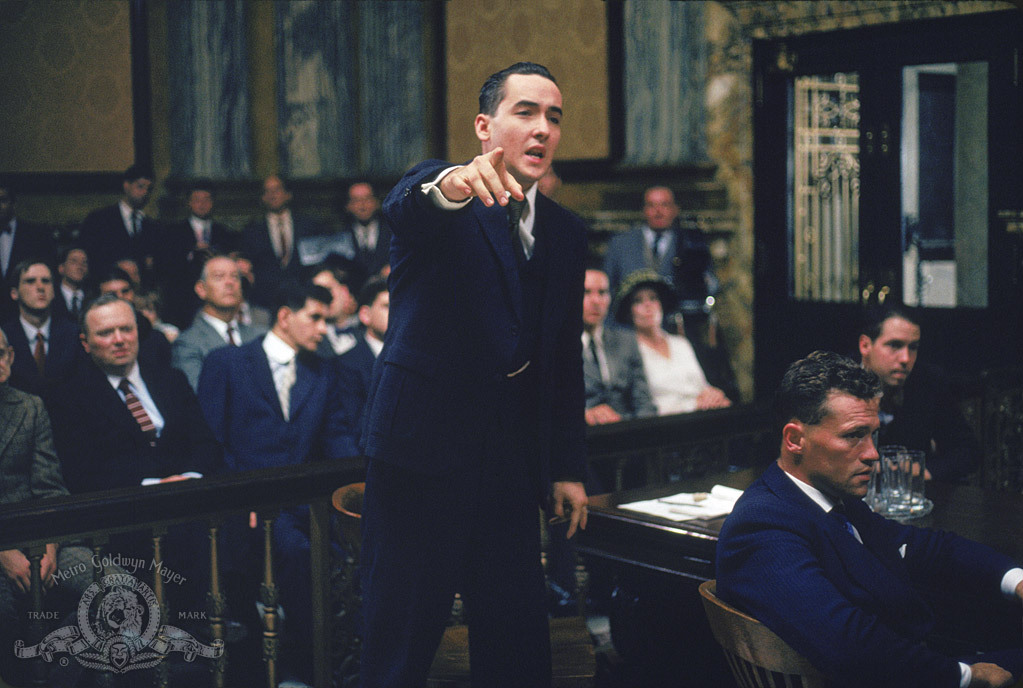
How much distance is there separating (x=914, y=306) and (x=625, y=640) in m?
3.93

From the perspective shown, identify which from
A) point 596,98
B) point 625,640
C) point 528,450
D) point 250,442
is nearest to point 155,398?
point 250,442

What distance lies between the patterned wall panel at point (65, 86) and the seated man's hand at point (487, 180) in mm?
6861

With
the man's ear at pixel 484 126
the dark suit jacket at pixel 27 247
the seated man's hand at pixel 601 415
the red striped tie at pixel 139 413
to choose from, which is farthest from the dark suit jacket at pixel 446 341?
the dark suit jacket at pixel 27 247

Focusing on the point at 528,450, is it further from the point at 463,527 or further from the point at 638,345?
the point at 638,345

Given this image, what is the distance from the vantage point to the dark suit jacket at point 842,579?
181 centimetres

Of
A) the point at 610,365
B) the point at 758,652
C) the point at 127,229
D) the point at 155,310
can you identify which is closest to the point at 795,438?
the point at 758,652

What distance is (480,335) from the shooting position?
75.7 inches

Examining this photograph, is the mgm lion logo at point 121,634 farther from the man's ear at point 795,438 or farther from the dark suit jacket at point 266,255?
the dark suit jacket at point 266,255

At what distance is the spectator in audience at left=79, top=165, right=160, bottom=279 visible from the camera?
6.27 metres

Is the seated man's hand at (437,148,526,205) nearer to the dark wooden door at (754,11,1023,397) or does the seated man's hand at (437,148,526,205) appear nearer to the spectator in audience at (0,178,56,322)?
the dark wooden door at (754,11,1023,397)

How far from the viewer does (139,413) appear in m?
3.88

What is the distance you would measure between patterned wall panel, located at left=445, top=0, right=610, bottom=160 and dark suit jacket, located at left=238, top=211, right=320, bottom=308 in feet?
6.68

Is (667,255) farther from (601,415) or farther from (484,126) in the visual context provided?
(484,126)

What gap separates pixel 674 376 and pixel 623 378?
1.01 feet
